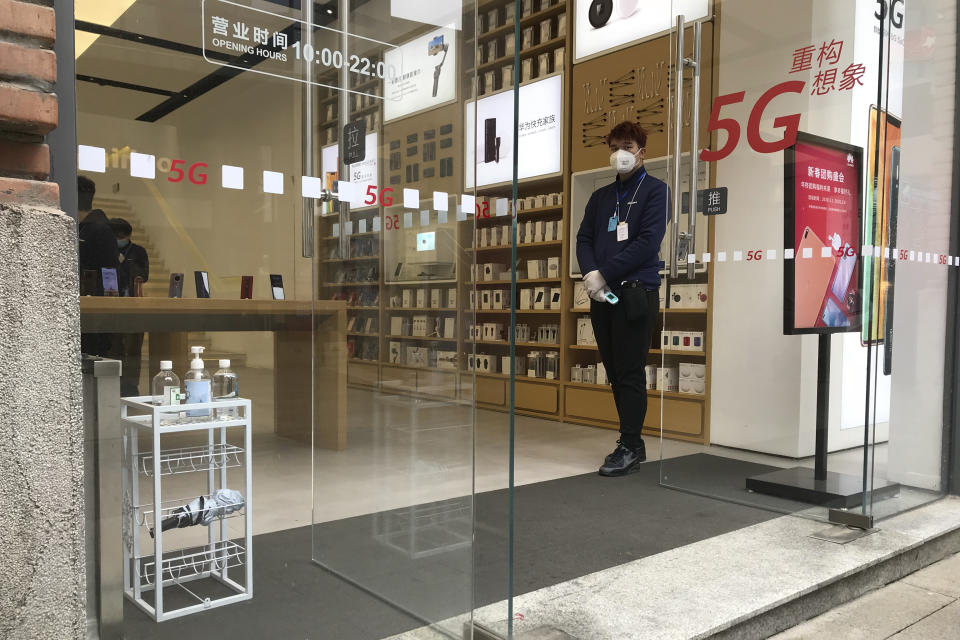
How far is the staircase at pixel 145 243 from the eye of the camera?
1.29 metres

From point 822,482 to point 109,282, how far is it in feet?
9.05

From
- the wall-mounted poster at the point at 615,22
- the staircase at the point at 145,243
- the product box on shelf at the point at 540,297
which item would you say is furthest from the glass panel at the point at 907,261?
the product box on shelf at the point at 540,297

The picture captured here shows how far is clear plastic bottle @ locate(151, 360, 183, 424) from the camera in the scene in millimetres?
1392

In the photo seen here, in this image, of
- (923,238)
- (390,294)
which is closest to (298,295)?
(390,294)

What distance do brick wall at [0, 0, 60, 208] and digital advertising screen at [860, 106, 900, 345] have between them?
274cm

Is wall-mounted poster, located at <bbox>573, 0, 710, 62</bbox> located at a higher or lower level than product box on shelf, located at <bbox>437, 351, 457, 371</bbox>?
higher

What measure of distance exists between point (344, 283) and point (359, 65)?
495 mm

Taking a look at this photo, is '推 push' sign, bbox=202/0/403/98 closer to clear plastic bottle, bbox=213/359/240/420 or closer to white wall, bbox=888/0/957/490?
clear plastic bottle, bbox=213/359/240/420

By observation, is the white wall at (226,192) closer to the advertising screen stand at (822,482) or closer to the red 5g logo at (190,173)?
the red 5g logo at (190,173)

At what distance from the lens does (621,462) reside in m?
3.56

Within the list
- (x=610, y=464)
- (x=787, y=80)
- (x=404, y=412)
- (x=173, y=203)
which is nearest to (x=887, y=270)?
(x=787, y=80)

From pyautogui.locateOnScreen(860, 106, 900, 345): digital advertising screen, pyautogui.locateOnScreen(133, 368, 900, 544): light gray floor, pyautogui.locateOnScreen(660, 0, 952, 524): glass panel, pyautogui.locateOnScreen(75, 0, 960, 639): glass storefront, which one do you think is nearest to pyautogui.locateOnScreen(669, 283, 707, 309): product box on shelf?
pyautogui.locateOnScreen(660, 0, 952, 524): glass panel

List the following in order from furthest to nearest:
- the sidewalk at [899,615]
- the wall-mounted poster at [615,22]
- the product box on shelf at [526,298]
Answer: the product box on shelf at [526,298] → the wall-mounted poster at [615,22] → the sidewalk at [899,615]

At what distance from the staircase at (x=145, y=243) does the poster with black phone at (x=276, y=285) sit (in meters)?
0.23
